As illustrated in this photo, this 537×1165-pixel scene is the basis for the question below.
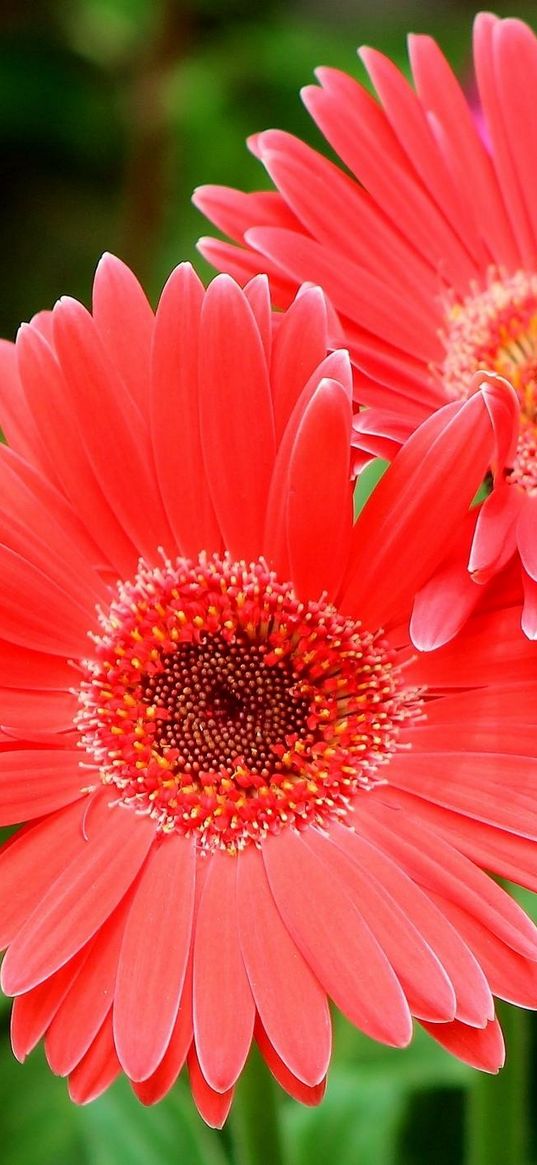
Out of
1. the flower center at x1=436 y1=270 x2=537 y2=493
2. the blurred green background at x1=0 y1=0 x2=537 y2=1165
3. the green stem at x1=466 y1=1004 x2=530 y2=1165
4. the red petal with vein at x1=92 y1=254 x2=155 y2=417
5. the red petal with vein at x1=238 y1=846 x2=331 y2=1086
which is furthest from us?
the blurred green background at x1=0 y1=0 x2=537 y2=1165

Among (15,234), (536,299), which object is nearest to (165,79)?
(15,234)

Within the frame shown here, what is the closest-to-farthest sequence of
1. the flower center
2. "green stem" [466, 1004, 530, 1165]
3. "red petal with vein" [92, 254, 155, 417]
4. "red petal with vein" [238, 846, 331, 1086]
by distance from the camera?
"red petal with vein" [238, 846, 331, 1086] < "red petal with vein" [92, 254, 155, 417] < "green stem" [466, 1004, 530, 1165] < the flower center

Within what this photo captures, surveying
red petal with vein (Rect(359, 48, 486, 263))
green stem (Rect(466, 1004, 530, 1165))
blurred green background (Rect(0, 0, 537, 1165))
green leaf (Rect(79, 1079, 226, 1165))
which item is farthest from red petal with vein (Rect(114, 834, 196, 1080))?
blurred green background (Rect(0, 0, 537, 1165))

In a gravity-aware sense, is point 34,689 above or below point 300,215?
below

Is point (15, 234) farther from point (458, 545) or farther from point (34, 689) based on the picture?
point (458, 545)

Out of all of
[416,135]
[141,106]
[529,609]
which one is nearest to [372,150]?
[416,135]

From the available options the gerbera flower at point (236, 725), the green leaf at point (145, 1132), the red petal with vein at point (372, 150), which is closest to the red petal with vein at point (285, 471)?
the gerbera flower at point (236, 725)

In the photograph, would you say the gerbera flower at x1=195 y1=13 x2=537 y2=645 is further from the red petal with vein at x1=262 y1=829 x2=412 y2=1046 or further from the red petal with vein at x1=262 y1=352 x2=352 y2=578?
the red petal with vein at x1=262 y1=829 x2=412 y2=1046
